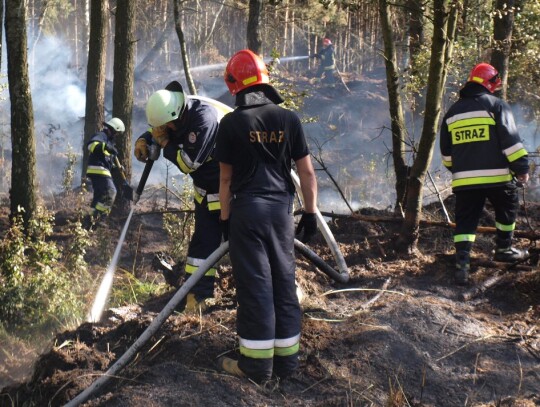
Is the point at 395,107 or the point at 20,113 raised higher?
the point at 395,107

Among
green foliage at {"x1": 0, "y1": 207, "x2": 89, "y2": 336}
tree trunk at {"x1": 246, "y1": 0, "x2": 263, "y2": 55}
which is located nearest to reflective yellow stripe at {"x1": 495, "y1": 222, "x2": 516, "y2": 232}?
green foliage at {"x1": 0, "y1": 207, "x2": 89, "y2": 336}

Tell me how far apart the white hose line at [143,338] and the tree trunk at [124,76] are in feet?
23.8

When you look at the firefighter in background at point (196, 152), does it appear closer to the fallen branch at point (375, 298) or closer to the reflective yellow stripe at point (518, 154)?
the fallen branch at point (375, 298)

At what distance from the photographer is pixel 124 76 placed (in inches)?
448

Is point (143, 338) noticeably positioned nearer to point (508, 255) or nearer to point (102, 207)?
point (508, 255)

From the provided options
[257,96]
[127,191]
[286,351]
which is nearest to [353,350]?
[286,351]

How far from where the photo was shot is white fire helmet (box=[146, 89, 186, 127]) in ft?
17.5

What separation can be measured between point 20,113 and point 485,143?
5.23 m

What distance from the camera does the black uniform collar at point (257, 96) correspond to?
14.2 feet

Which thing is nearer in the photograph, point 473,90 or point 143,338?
point 143,338

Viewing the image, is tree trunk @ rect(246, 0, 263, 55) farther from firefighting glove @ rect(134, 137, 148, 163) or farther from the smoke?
the smoke

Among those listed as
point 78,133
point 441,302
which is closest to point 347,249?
point 441,302

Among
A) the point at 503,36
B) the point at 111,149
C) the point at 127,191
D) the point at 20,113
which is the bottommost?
the point at 127,191

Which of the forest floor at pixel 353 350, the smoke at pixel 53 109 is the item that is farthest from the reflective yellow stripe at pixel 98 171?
the smoke at pixel 53 109
